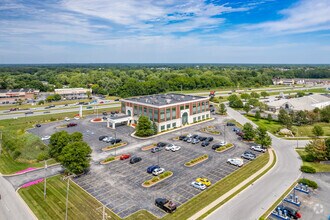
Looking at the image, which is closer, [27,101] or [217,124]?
[217,124]

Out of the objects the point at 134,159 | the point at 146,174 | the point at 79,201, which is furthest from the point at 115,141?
the point at 79,201

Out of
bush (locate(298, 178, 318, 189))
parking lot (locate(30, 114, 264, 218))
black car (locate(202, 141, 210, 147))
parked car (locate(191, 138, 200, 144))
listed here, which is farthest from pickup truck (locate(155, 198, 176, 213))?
parked car (locate(191, 138, 200, 144))

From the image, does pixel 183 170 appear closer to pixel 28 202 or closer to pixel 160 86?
pixel 28 202

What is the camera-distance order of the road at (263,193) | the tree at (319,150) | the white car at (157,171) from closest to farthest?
the road at (263,193)
the white car at (157,171)
the tree at (319,150)

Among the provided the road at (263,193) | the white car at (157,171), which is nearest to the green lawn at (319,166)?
the road at (263,193)

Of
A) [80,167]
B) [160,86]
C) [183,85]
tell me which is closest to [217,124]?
[80,167]

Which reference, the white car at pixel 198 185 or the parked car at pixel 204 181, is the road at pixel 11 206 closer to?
the white car at pixel 198 185
